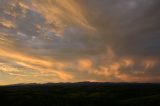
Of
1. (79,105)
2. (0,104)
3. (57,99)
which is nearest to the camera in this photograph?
(0,104)

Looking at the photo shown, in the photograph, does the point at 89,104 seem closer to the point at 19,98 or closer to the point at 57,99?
the point at 57,99

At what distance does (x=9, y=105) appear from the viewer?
98.8m

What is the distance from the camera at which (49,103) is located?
10625 centimetres

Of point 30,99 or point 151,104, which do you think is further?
point 30,99

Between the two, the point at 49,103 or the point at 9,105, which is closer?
the point at 9,105

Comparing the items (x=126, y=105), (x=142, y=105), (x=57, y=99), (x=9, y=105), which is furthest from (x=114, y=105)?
(x=9, y=105)

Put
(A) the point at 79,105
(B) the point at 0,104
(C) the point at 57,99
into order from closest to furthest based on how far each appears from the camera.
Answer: (B) the point at 0,104
(A) the point at 79,105
(C) the point at 57,99

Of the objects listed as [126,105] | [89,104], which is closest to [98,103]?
[89,104]

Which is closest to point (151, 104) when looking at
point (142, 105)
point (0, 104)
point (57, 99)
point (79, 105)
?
point (142, 105)

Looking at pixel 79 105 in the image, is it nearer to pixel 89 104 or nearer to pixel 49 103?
pixel 89 104

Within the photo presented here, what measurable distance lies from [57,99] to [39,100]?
10034 mm

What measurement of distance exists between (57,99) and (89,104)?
1826 cm

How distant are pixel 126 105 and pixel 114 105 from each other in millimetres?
5812

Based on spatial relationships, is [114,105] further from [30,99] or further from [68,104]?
[30,99]
